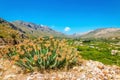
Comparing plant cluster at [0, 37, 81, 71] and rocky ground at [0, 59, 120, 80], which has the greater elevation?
plant cluster at [0, 37, 81, 71]

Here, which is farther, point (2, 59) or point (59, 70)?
point (2, 59)

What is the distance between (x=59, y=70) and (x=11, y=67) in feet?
7.71

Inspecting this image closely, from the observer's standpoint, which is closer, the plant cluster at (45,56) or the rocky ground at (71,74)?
the rocky ground at (71,74)

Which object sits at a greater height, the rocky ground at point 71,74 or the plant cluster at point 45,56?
the plant cluster at point 45,56

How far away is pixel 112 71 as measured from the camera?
9047mm

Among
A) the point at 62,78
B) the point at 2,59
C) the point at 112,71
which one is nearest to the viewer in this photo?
the point at 62,78

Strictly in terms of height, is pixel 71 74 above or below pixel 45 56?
below

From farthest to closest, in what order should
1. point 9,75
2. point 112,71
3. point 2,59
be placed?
point 2,59 → point 112,71 → point 9,75

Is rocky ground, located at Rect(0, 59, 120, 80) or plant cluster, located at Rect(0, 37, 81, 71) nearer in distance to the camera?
rocky ground, located at Rect(0, 59, 120, 80)

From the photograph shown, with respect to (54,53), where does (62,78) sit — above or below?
below

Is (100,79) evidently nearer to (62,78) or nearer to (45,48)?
(62,78)

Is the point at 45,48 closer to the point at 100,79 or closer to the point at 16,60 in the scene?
the point at 16,60

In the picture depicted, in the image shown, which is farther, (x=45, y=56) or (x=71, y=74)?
(x=45, y=56)

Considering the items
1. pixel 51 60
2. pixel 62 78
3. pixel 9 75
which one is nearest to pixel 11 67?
pixel 9 75
